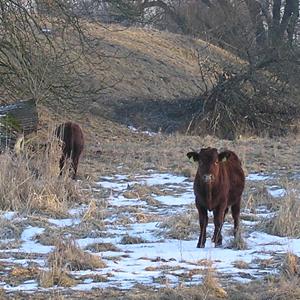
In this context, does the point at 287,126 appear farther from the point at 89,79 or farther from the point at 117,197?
the point at 117,197

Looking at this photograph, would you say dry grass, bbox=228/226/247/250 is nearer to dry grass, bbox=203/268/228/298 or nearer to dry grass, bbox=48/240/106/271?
dry grass, bbox=48/240/106/271

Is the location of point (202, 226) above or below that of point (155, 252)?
above

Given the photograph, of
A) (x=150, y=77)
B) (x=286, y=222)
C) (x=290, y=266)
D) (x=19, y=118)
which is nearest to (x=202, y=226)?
(x=286, y=222)

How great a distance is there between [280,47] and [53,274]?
18.4 meters

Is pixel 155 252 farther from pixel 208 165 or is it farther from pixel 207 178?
pixel 208 165

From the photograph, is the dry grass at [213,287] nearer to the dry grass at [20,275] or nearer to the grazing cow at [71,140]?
the dry grass at [20,275]

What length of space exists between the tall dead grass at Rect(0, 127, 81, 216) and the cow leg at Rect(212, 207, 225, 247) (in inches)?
96.7

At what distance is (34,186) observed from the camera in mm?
11641

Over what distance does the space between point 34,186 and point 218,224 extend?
3.35 m

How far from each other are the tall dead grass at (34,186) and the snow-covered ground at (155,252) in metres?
0.37

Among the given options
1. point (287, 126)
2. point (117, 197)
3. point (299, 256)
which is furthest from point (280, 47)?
point (299, 256)

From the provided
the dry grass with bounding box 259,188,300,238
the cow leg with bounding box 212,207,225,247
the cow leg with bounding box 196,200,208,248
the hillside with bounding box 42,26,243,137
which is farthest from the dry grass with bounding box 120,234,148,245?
the hillside with bounding box 42,26,243,137

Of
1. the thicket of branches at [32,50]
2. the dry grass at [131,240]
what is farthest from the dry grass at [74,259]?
the thicket of branches at [32,50]

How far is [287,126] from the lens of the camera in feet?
80.4
